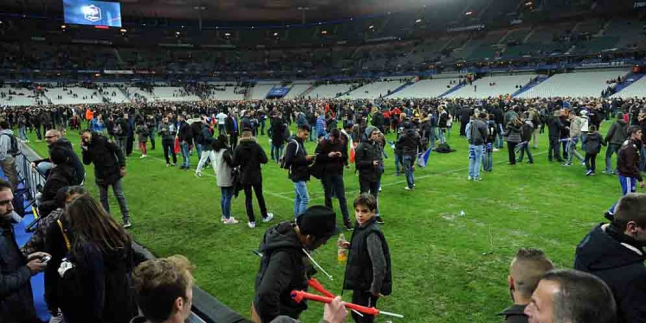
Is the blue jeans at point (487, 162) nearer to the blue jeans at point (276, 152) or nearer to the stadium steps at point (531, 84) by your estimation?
the blue jeans at point (276, 152)

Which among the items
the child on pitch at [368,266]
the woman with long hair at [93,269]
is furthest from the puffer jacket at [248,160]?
the woman with long hair at [93,269]

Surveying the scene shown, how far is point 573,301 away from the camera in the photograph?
5.61 feet

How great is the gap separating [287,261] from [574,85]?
50340 mm

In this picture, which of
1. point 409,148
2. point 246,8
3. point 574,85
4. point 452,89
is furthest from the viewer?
point 246,8

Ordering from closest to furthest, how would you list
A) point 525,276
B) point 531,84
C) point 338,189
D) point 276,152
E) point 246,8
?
point 525,276
point 338,189
point 276,152
point 531,84
point 246,8

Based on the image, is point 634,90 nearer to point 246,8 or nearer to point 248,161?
point 248,161

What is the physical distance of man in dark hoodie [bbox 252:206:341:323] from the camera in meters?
2.55

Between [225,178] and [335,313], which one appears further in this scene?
[225,178]

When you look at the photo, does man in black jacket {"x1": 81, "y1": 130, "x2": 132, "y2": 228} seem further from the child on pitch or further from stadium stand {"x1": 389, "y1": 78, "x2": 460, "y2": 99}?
stadium stand {"x1": 389, "y1": 78, "x2": 460, "y2": 99}

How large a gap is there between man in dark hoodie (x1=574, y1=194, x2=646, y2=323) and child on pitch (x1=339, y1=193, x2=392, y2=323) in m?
1.57

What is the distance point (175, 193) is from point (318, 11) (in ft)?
226

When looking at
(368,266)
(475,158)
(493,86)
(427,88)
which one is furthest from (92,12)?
(368,266)

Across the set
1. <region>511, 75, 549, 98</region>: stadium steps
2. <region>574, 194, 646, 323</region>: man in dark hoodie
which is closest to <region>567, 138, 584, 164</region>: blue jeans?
<region>574, 194, 646, 323</region>: man in dark hoodie

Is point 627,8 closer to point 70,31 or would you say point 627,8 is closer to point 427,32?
point 427,32
